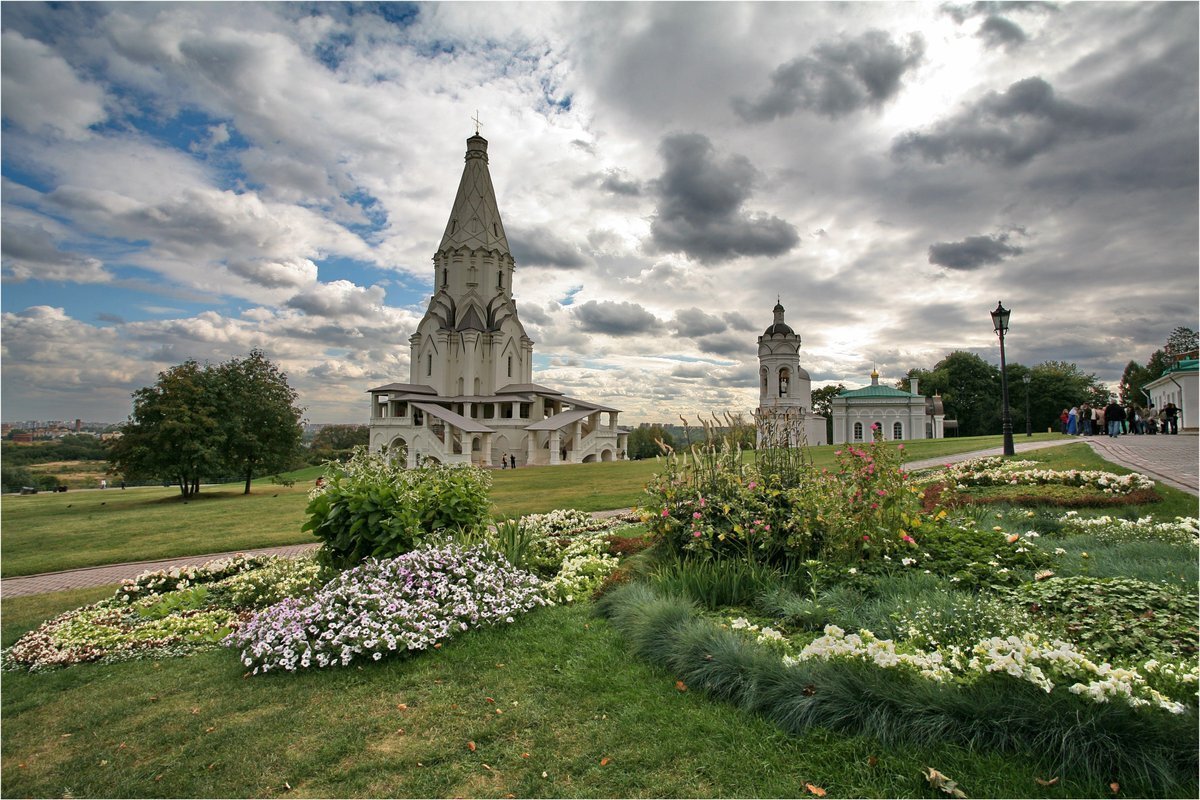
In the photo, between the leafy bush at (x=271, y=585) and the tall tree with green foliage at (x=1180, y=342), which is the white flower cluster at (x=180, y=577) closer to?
the leafy bush at (x=271, y=585)

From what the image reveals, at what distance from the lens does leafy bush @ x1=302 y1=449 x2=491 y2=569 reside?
7.14m

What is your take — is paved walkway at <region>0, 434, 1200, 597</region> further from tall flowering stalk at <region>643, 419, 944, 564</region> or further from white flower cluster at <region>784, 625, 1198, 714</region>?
white flower cluster at <region>784, 625, 1198, 714</region>

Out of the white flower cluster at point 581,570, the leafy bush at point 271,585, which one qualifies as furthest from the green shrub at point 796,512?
the leafy bush at point 271,585

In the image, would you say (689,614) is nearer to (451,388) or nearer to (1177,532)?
(1177,532)

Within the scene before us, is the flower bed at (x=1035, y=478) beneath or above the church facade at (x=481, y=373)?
beneath

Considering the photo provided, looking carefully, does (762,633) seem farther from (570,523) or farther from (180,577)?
(180,577)

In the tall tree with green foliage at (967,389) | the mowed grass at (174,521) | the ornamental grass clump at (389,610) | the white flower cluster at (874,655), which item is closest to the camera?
the white flower cluster at (874,655)

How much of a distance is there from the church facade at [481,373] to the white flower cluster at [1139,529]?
41109 mm

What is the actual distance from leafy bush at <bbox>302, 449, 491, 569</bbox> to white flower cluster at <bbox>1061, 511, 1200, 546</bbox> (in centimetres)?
797

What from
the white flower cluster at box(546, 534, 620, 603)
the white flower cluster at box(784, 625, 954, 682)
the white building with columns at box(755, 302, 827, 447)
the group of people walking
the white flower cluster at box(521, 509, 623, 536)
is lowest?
the white flower cluster at box(521, 509, 623, 536)

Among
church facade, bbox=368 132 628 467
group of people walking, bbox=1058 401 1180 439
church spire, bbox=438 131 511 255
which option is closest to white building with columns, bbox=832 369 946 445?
group of people walking, bbox=1058 401 1180 439

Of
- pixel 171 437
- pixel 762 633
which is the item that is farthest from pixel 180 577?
pixel 171 437

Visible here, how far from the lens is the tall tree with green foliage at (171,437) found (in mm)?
26812

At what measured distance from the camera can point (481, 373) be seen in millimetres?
56375
